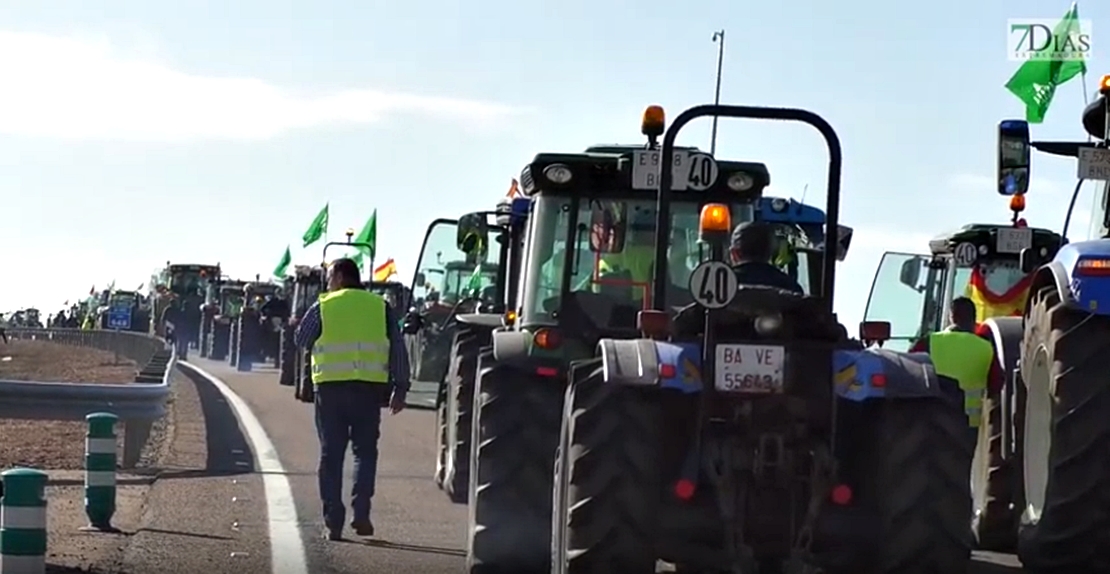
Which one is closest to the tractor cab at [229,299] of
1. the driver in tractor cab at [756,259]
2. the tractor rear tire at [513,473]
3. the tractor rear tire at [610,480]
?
the tractor rear tire at [513,473]

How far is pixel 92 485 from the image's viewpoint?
12797 millimetres

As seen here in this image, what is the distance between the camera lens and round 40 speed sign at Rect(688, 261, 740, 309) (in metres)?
8.34

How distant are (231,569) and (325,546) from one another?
1247 millimetres

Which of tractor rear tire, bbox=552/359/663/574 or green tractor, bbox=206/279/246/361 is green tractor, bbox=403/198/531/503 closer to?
tractor rear tire, bbox=552/359/663/574

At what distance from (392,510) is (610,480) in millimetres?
6390

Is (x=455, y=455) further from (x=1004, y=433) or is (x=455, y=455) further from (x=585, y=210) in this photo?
(x=1004, y=433)

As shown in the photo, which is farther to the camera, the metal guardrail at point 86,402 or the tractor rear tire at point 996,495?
the metal guardrail at point 86,402

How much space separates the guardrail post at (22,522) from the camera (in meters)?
9.62

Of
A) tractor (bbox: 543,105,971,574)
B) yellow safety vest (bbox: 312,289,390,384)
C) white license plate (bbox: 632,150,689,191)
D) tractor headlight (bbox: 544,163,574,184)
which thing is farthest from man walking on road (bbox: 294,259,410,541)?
tractor (bbox: 543,105,971,574)

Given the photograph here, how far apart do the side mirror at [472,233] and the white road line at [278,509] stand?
85.1 inches

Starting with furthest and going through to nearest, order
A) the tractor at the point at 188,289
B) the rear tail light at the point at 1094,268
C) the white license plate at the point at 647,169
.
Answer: the tractor at the point at 188,289
the rear tail light at the point at 1094,268
the white license plate at the point at 647,169

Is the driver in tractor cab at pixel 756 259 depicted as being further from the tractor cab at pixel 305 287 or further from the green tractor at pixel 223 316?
the green tractor at pixel 223 316

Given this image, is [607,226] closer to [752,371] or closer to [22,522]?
[752,371]

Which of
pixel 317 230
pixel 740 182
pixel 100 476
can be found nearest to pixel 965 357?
pixel 740 182
